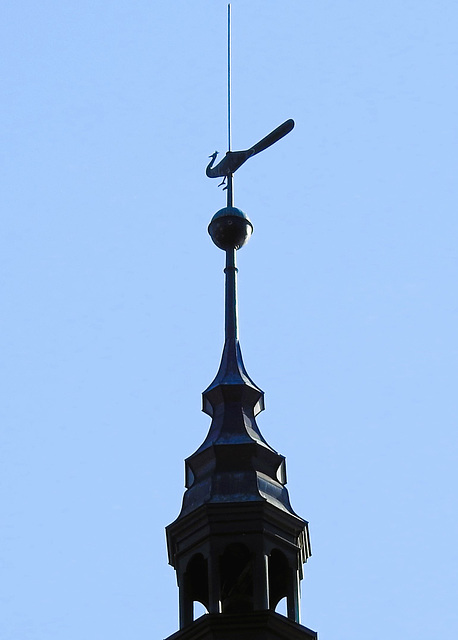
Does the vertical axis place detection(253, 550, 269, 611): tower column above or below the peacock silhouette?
below

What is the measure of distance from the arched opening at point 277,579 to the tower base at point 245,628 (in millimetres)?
1858

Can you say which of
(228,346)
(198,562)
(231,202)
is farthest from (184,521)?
(231,202)

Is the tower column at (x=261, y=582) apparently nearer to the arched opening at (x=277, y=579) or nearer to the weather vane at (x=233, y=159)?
the arched opening at (x=277, y=579)

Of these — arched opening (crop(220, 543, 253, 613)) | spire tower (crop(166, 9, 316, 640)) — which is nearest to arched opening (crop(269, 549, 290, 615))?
spire tower (crop(166, 9, 316, 640))

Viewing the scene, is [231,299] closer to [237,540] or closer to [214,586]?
[237,540]

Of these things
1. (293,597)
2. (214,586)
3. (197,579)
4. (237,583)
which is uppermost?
(197,579)

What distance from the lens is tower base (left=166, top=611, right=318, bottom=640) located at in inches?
1378

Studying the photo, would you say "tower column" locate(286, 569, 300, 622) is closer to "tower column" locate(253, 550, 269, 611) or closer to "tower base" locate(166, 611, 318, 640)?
"tower column" locate(253, 550, 269, 611)

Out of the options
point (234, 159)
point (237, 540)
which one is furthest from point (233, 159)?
point (237, 540)

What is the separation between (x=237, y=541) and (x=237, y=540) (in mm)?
17

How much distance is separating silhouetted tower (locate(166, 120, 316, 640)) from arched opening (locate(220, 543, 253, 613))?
0.06 feet

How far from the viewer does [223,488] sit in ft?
123

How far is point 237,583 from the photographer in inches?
1453

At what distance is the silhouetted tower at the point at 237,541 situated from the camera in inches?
1387
